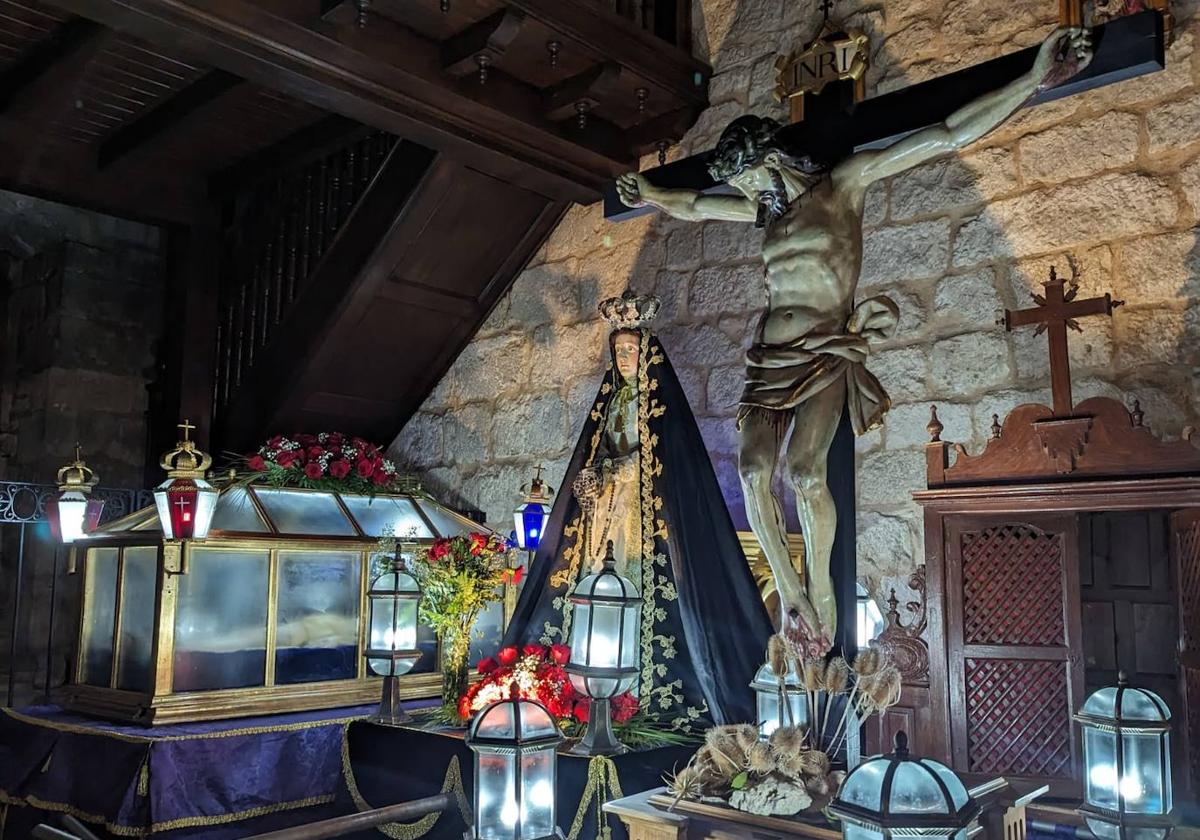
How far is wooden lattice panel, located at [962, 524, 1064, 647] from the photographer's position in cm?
393

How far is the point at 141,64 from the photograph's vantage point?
231 inches

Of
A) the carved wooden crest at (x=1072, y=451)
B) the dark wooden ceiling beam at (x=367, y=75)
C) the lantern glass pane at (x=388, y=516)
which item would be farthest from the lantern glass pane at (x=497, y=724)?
the dark wooden ceiling beam at (x=367, y=75)

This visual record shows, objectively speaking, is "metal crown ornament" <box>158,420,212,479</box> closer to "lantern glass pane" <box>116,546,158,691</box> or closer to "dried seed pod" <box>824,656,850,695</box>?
"lantern glass pane" <box>116,546,158,691</box>

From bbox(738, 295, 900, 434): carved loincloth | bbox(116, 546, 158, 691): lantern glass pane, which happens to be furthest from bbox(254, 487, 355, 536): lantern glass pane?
bbox(738, 295, 900, 434): carved loincloth

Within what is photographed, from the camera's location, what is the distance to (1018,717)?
3.91 m

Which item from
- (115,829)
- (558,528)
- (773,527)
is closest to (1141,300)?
(773,527)

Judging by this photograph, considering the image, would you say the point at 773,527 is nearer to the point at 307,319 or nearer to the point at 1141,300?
the point at 1141,300

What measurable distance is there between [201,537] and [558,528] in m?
1.82

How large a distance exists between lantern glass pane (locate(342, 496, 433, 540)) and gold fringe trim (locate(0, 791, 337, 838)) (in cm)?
154

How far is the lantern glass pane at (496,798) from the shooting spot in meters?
3.27

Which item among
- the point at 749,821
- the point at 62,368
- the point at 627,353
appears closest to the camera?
the point at 749,821

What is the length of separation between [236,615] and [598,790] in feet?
7.99

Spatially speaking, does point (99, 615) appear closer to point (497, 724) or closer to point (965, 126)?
point (497, 724)

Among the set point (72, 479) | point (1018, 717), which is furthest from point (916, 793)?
point (72, 479)
